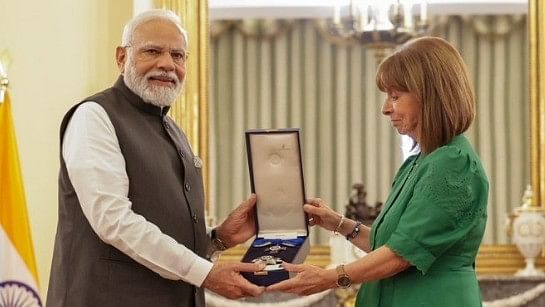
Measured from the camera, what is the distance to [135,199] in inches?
121

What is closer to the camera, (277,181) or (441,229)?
(441,229)

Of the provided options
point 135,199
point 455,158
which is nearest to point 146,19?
point 135,199

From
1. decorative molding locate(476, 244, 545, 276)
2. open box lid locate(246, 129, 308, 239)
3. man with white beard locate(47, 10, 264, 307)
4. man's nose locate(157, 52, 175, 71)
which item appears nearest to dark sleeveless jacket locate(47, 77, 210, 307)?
man with white beard locate(47, 10, 264, 307)

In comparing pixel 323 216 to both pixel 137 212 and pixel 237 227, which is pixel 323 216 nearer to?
pixel 237 227

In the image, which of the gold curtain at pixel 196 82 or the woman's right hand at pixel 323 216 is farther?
the gold curtain at pixel 196 82

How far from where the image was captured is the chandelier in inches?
210

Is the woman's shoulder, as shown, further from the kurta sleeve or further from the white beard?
Result: the white beard

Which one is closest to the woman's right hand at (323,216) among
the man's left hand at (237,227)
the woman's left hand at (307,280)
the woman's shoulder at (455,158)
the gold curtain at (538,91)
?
the man's left hand at (237,227)

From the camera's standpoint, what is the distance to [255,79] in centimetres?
543

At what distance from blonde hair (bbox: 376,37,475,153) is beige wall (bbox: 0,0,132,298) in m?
2.24

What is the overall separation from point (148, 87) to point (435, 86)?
860 mm

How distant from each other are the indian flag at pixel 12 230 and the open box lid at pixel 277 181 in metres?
1.41

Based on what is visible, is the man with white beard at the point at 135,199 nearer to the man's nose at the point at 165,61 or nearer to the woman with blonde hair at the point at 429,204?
the man's nose at the point at 165,61

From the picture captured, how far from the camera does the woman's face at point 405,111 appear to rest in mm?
3011
